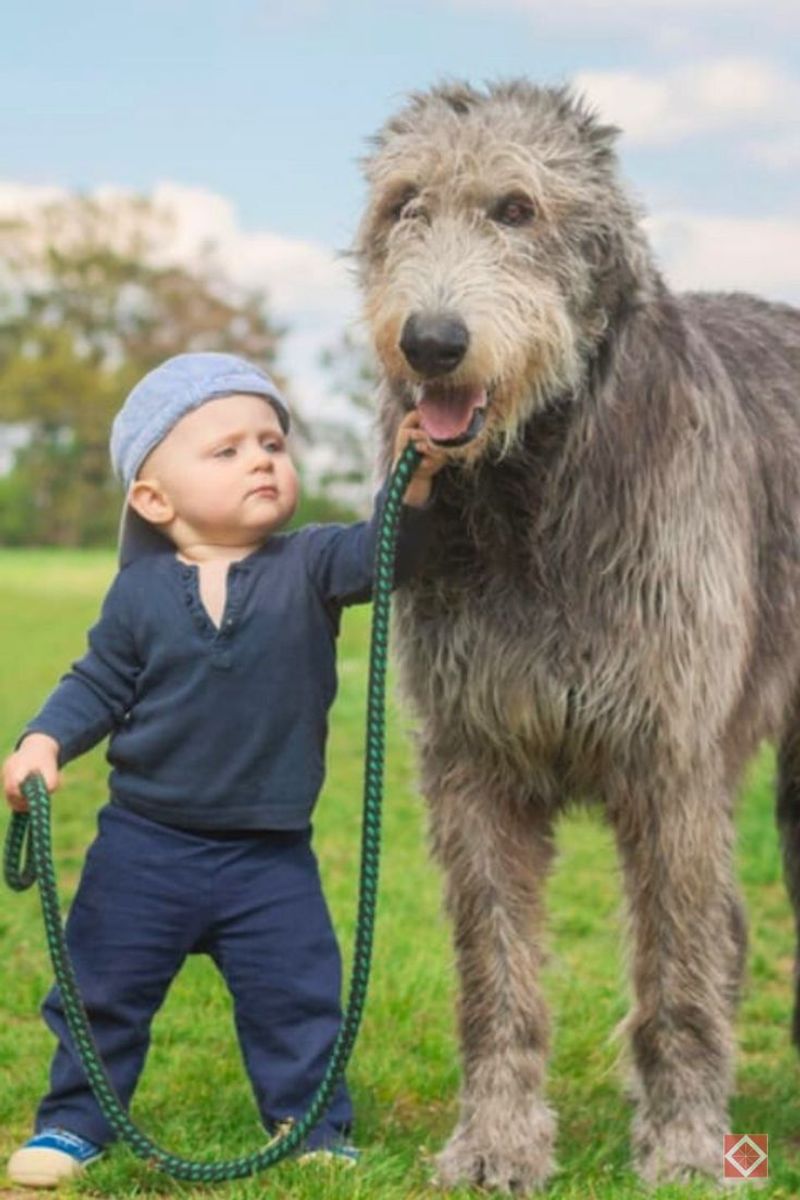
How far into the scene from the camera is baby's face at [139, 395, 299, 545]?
4.70 metres

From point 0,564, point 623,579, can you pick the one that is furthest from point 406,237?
point 0,564

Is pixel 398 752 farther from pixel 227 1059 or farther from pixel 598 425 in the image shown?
pixel 598 425

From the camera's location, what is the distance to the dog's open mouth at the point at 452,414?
4.16 meters

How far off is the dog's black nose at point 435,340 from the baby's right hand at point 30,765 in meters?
1.30

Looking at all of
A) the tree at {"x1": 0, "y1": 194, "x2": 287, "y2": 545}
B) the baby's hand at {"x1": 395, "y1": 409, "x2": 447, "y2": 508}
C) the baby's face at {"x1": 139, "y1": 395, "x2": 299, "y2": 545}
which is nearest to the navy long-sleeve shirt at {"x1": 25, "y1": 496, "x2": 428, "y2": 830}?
the baby's face at {"x1": 139, "y1": 395, "x2": 299, "y2": 545}

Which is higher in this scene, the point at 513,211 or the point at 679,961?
the point at 513,211

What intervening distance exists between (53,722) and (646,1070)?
168 cm

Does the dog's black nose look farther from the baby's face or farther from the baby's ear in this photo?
the baby's ear

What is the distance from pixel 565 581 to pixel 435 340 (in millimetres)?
852

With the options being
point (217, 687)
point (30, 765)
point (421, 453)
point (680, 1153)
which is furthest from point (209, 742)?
point (680, 1153)

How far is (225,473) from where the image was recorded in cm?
470

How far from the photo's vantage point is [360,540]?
15.3ft

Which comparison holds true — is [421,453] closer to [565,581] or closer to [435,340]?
[435,340]

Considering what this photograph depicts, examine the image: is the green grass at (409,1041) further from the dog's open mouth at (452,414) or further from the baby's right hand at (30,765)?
the dog's open mouth at (452,414)
